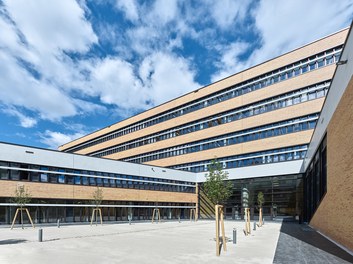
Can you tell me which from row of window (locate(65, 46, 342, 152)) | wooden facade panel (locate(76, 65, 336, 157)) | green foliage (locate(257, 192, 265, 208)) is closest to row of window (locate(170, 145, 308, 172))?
green foliage (locate(257, 192, 265, 208))

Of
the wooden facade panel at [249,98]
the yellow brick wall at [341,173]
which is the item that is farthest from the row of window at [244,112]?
the yellow brick wall at [341,173]

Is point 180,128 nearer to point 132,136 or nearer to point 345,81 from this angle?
point 132,136

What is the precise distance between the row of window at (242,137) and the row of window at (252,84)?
6271 millimetres

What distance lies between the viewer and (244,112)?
4681 centimetres

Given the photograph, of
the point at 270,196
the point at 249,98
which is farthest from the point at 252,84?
the point at 270,196

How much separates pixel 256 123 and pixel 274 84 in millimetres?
6146

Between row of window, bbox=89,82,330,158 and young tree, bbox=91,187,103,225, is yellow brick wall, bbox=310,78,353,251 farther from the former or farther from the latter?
young tree, bbox=91,187,103,225

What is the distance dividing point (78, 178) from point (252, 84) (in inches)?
1135

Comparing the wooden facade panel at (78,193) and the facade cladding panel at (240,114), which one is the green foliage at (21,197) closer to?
the wooden facade panel at (78,193)

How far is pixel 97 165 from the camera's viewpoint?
37.0m

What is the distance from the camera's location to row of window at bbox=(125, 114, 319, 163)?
39.6 m

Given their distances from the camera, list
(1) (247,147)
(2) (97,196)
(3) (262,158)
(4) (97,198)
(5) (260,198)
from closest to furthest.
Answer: (4) (97,198) → (2) (97,196) → (5) (260,198) → (3) (262,158) → (1) (247,147)

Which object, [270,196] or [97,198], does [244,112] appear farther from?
[97,198]

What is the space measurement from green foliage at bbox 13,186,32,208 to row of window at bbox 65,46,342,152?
32483mm
